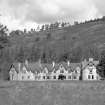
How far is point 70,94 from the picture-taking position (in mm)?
44812

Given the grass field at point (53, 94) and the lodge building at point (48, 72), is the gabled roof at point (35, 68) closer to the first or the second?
the lodge building at point (48, 72)

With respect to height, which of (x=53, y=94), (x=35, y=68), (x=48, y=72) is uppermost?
(x=35, y=68)

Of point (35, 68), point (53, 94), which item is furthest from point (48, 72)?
point (53, 94)

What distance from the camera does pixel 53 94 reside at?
4500 centimetres

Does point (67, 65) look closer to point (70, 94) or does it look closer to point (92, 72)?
point (92, 72)

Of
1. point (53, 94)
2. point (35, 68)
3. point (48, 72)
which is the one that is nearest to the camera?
point (53, 94)

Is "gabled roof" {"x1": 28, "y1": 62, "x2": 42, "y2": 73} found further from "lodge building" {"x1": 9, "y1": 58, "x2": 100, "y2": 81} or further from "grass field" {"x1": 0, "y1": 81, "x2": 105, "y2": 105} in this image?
"grass field" {"x1": 0, "y1": 81, "x2": 105, "y2": 105}

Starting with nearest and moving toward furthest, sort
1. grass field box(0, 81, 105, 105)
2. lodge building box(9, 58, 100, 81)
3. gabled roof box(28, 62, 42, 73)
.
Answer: grass field box(0, 81, 105, 105) < lodge building box(9, 58, 100, 81) < gabled roof box(28, 62, 42, 73)

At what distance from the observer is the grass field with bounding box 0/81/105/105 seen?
4122 cm

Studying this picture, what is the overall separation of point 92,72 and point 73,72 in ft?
24.6

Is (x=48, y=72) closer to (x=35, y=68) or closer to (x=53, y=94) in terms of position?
(x=35, y=68)

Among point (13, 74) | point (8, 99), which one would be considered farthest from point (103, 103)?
point (13, 74)

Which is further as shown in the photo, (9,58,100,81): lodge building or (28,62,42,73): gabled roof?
(28,62,42,73): gabled roof

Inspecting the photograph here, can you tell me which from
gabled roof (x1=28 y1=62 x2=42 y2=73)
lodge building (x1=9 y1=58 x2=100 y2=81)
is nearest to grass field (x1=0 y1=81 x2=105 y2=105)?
lodge building (x1=9 y1=58 x2=100 y2=81)
